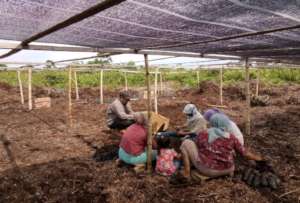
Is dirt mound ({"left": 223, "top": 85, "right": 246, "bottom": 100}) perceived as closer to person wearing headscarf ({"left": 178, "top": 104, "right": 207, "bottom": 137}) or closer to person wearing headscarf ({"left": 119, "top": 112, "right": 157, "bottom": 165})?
person wearing headscarf ({"left": 178, "top": 104, "right": 207, "bottom": 137})

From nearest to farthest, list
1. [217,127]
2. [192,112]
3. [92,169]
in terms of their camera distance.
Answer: [217,127]
[92,169]
[192,112]

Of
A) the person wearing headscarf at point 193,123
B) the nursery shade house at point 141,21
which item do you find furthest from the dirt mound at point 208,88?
the nursery shade house at point 141,21

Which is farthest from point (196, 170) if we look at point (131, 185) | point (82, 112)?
point (82, 112)

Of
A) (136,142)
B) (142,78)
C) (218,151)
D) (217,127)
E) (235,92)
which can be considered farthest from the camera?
(142,78)

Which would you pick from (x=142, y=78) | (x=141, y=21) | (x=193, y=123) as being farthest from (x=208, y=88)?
(x=141, y=21)

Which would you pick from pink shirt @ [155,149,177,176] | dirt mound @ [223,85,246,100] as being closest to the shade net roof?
pink shirt @ [155,149,177,176]

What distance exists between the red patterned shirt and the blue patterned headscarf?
2.2 inches

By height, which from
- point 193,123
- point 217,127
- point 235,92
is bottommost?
point 235,92

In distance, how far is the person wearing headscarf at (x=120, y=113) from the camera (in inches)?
241

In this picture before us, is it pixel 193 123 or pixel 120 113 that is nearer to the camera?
pixel 193 123

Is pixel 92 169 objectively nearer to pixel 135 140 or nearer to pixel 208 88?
pixel 135 140

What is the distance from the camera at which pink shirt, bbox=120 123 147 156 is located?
15.4 feet

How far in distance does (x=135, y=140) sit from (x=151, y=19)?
2644 mm

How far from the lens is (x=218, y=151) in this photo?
4145 mm
